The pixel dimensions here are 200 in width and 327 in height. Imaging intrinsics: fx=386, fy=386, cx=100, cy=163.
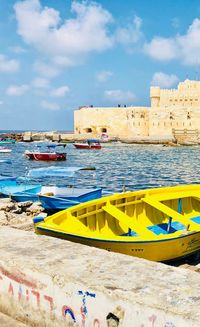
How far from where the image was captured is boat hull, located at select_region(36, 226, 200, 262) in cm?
471

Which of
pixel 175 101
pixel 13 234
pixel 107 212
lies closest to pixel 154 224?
pixel 107 212

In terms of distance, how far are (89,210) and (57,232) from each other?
1.37 metres

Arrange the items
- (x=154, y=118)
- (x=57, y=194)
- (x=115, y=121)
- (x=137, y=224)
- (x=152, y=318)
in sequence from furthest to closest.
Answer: (x=115, y=121), (x=154, y=118), (x=57, y=194), (x=137, y=224), (x=152, y=318)

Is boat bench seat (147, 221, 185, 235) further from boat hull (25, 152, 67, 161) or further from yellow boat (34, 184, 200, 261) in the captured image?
boat hull (25, 152, 67, 161)

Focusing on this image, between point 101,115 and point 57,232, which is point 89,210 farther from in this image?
point 101,115

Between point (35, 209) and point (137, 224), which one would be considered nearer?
point (137, 224)

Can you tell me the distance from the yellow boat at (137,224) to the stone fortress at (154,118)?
56394 mm

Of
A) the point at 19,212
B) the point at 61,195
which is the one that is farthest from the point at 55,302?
the point at 61,195

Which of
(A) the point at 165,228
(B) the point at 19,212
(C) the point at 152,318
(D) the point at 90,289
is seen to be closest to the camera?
(C) the point at 152,318

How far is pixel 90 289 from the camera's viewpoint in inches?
92.2

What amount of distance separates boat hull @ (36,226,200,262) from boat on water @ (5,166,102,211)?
499cm

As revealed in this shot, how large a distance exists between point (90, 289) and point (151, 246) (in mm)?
2864

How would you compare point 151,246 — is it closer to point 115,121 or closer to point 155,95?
point 115,121

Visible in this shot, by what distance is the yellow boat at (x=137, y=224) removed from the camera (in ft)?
15.8
